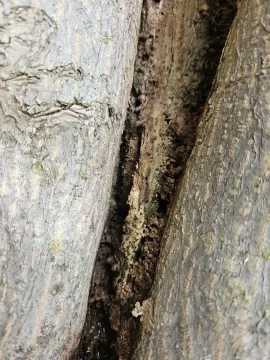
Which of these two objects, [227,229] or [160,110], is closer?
[227,229]

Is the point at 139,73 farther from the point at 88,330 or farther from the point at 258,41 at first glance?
the point at 88,330

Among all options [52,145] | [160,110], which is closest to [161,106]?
[160,110]

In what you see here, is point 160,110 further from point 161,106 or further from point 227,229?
point 227,229

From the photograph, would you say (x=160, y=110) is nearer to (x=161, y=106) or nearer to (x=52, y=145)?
(x=161, y=106)

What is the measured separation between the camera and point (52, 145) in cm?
81

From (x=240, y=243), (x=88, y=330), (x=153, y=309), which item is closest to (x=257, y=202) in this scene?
(x=240, y=243)

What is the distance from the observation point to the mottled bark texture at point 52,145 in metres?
0.76

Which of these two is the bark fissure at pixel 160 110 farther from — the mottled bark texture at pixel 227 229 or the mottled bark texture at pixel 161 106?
the mottled bark texture at pixel 227 229

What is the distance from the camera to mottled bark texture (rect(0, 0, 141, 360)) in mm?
764

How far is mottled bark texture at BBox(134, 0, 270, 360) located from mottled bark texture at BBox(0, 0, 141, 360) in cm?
18

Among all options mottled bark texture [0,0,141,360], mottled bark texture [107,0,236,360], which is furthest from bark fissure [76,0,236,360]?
mottled bark texture [0,0,141,360]

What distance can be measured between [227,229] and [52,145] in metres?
0.35

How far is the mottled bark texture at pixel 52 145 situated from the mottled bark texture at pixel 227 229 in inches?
6.9

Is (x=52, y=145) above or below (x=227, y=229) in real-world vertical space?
above
